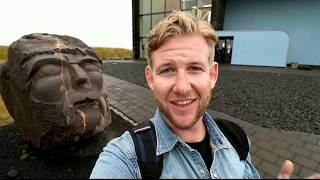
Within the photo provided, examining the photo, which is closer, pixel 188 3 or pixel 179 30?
pixel 179 30

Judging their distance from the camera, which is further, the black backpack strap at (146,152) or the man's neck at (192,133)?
the man's neck at (192,133)

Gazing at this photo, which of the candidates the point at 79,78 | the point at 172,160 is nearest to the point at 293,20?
the point at 79,78

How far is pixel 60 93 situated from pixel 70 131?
52 centimetres

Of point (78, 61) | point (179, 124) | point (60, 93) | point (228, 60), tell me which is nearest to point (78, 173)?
point (60, 93)

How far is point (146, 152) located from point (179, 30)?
66 cm

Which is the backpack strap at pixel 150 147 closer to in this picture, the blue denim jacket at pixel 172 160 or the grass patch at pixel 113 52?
the blue denim jacket at pixel 172 160

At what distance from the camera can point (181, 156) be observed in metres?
1.38

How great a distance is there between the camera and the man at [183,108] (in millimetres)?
1336

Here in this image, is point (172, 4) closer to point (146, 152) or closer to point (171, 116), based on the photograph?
point (171, 116)

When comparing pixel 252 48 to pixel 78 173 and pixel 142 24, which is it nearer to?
pixel 142 24

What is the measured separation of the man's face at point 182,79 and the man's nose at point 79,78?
2.47 meters

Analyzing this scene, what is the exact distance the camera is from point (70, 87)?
3672 mm

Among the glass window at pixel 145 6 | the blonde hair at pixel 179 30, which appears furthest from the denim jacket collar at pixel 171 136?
the glass window at pixel 145 6

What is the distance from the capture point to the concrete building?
1616 centimetres
